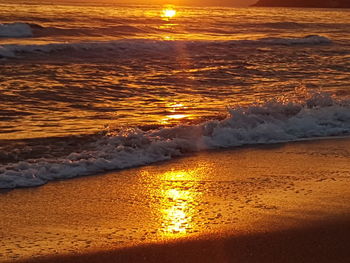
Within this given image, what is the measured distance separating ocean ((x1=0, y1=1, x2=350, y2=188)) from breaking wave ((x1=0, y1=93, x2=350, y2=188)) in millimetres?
15

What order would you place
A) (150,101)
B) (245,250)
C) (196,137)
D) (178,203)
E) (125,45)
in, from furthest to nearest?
(125,45) < (150,101) < (196,137) < (178,203) < (245,250)

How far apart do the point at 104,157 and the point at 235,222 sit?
235 cm

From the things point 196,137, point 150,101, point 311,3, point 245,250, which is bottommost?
point 245,250

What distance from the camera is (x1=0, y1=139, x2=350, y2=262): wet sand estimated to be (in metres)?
4.07

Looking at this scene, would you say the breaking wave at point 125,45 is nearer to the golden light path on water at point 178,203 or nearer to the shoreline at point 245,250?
the golden light path on water at point 178,203

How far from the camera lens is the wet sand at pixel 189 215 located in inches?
160

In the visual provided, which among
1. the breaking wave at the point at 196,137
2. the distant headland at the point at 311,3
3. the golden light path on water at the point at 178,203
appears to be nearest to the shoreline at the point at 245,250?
the golden light path on water at the point at 178,203

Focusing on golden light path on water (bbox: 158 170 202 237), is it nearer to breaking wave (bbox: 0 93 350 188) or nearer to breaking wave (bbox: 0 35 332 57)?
breaking wave (bbox: 0 93 350 188)

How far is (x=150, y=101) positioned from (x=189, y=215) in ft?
20.3

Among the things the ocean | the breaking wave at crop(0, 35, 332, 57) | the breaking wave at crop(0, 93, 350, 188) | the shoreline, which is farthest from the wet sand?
the breaking wave at crop(0, 35, 332, 57)

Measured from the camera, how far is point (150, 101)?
10836 mm

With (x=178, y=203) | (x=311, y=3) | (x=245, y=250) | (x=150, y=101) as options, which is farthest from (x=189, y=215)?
(x=311, y=3)

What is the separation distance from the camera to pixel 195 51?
21.2 meters

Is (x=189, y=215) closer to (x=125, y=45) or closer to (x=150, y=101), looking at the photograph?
(x=150, y=101)
